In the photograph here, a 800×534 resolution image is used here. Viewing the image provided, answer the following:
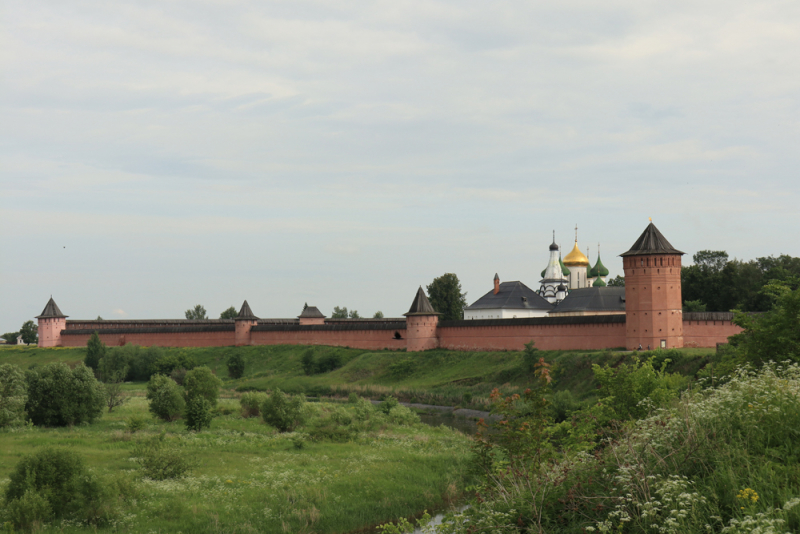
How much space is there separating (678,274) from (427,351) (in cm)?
1429

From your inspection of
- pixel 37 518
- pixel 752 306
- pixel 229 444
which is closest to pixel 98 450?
pixel 229 444

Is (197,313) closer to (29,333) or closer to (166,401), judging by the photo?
(29,333)

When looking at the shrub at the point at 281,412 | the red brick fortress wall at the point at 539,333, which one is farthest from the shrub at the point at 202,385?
the red brick fortress wall at the point at 539,333

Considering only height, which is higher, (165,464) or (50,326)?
(50,326)

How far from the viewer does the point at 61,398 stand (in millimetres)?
20406

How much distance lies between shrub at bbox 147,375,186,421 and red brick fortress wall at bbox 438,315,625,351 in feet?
57.0

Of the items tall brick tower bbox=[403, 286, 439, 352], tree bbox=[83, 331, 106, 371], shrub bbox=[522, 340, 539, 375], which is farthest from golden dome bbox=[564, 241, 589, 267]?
tree bbox=[83, 331, 106, 371]

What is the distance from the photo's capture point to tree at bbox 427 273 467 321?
60312 mm

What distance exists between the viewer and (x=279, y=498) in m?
12.5

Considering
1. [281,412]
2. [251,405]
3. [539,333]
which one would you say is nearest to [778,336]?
[281,412]

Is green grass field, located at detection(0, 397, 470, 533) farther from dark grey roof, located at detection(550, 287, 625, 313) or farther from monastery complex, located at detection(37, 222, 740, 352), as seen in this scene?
dark grey roof, located at detection(550, 287, 625, 313)

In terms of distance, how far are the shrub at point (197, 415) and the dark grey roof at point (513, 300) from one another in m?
34.4

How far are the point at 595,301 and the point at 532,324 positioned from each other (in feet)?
46.2

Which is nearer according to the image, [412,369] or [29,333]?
[412,369]
